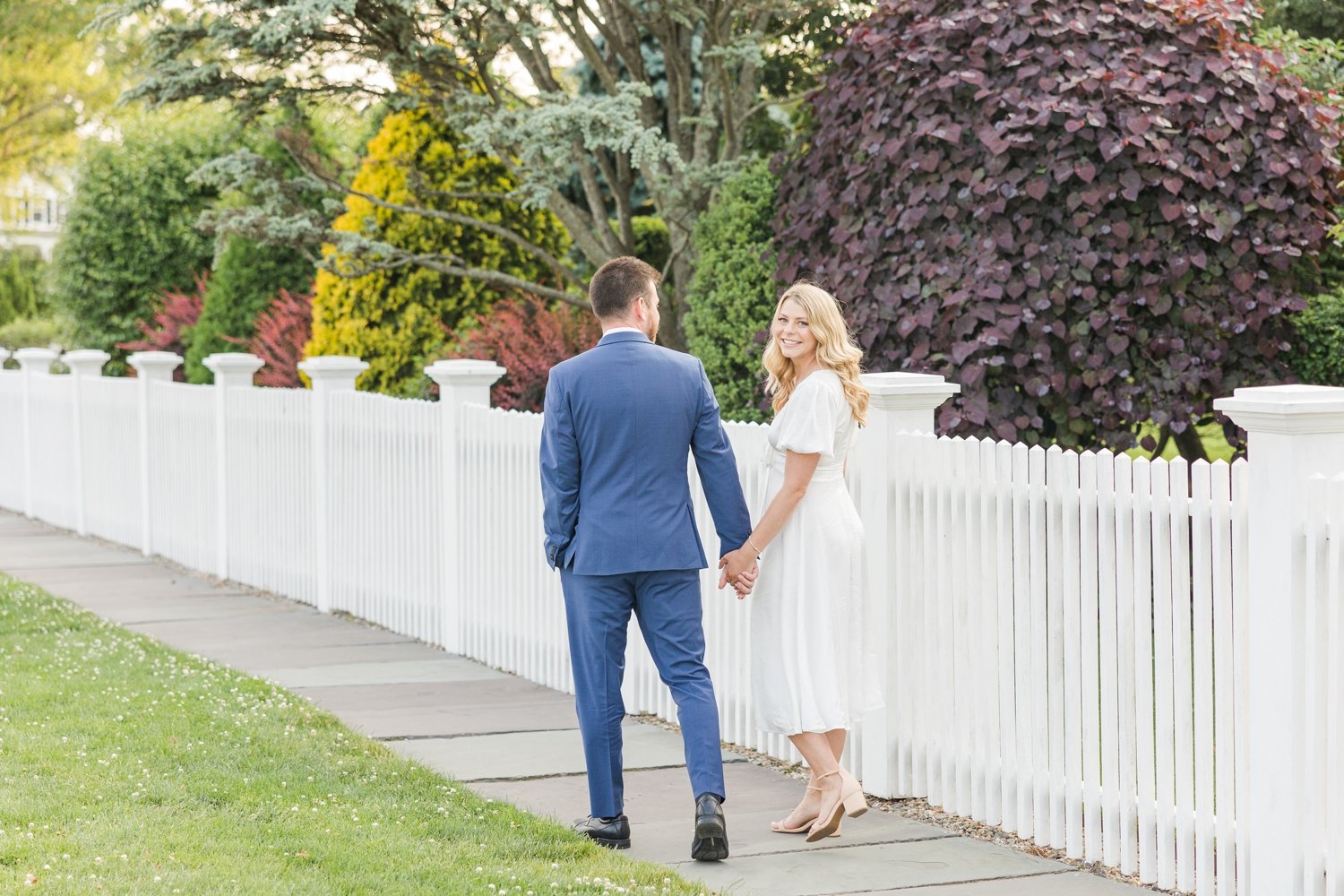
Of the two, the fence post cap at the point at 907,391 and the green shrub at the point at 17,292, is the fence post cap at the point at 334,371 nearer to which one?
the fence post cap at the point at 907,391

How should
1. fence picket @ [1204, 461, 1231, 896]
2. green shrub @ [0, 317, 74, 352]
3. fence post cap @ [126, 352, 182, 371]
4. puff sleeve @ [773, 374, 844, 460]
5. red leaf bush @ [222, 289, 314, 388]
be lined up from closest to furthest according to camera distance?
fence picket @ [1204, 461, 1231, 896], puff sleeve @ [773, 374, 844, 460], fence post cap @ [126, 352, 182, 371], red leaf bush @ [222, 289, 314, 388], green shrub @ [0, 317, 74, 352]

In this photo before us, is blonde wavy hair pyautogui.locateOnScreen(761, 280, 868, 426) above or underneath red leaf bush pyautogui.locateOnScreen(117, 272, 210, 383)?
underneath

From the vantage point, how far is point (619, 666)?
544 centimetres

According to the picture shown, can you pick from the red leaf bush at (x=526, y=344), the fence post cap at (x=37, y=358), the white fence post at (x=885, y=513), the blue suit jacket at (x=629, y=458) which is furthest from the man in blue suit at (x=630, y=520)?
the fence post cap at (x=37, y=358)

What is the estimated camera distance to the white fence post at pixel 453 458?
8992 millimetres

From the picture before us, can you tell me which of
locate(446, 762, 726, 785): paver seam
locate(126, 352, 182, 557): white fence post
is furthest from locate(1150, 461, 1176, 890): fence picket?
locate(126, 352, 182, 557): white fence post

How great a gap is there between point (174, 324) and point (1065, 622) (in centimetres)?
1792

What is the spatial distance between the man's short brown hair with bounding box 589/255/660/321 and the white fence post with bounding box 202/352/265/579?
23.0 feet

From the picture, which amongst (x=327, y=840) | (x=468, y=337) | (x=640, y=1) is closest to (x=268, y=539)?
(x=468, y=337)

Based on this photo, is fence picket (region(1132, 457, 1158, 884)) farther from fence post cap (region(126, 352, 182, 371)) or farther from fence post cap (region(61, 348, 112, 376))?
fence post cap (region(61, 348, 112, 376))

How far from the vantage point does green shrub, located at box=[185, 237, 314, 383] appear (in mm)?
19109

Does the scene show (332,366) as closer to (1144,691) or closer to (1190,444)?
(1190,444)

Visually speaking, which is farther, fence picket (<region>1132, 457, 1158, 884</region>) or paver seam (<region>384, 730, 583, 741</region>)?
paver seam (<region>384, 730, 583, 741</region>)

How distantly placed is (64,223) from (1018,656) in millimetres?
19771
